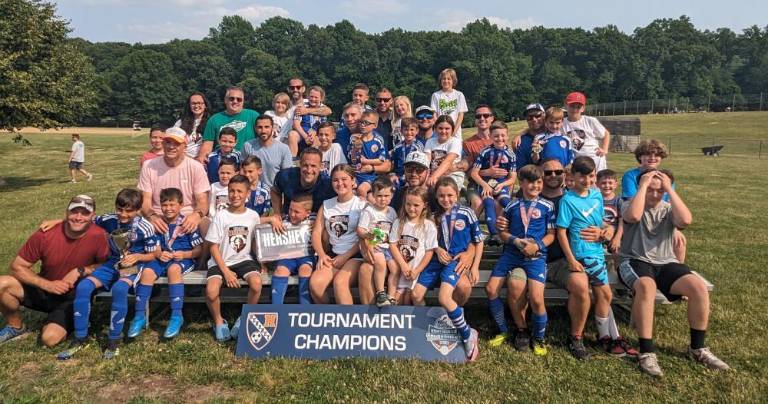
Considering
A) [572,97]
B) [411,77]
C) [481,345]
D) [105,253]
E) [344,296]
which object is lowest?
[481,345]

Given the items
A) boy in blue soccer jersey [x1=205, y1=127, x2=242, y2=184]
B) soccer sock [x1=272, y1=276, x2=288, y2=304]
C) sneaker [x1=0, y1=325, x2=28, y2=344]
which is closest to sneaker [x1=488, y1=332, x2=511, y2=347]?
soccer sock [x1=272, y1=276, x2=288, y2=304]

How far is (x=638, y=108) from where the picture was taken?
229 feet

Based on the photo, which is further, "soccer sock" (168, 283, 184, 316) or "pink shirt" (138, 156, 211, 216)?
"pink shirt" (138, 156, 211, 216)

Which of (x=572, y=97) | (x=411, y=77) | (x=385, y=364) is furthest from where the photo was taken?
(x=411, y=77)

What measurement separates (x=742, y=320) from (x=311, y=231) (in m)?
4.59

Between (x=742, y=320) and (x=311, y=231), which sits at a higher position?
(x=311, y=231)

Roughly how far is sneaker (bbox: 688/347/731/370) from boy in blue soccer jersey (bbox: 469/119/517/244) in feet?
7.35

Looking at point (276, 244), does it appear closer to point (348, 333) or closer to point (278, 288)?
point (278, 288)

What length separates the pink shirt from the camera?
5297 mm

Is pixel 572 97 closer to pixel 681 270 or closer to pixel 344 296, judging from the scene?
pixel 681 270

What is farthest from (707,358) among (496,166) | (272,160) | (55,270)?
(55,270)

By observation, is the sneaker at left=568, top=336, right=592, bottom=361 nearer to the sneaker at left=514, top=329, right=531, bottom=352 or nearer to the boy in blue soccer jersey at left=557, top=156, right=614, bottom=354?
the boy in blue soccer jersey at left=557, top=156, right=614, bottom=354

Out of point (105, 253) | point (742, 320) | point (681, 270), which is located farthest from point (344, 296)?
point (742, 320)

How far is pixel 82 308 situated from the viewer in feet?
14.6
